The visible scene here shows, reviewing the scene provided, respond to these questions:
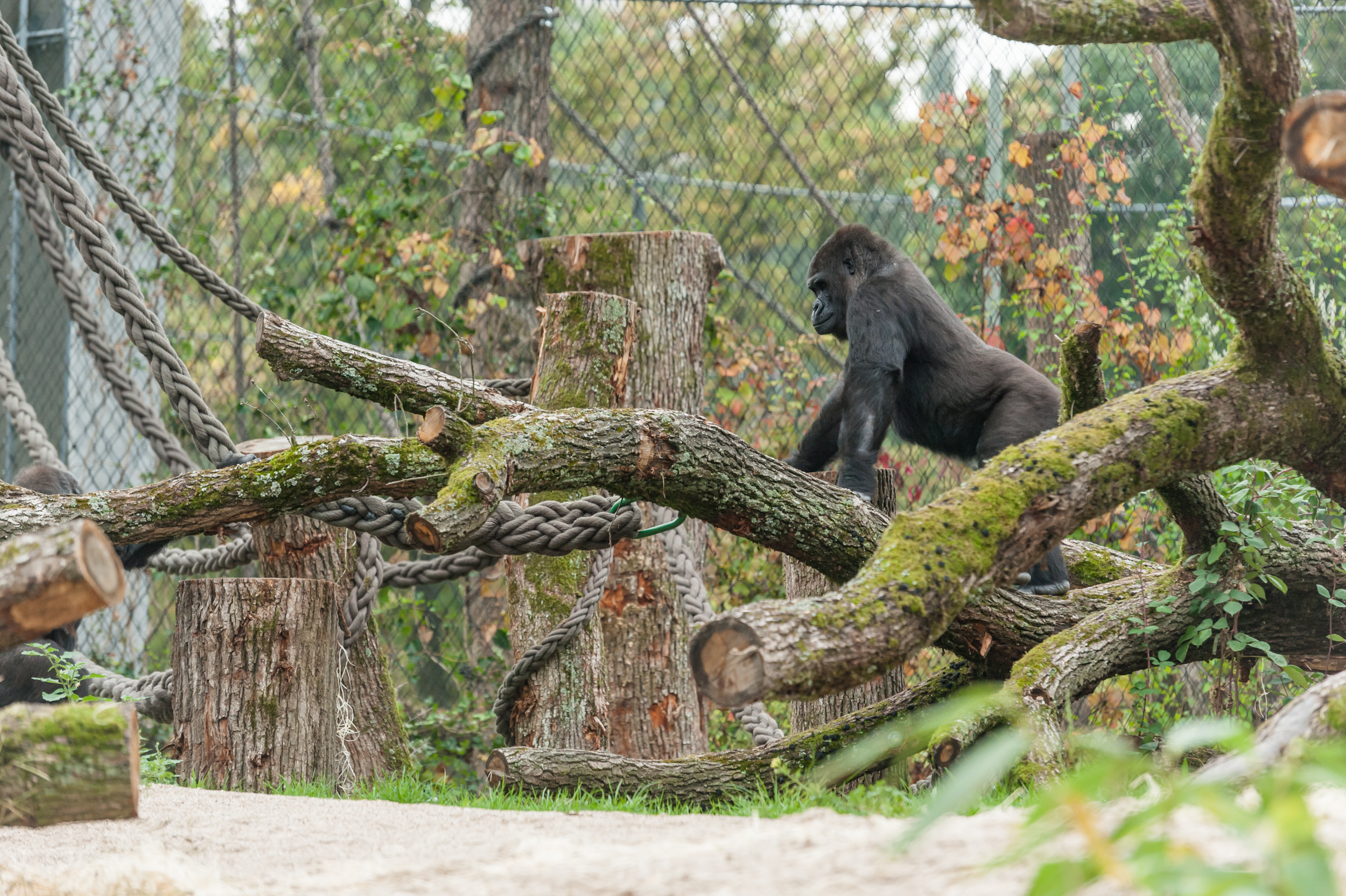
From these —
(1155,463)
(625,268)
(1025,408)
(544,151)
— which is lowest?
(1155,463)

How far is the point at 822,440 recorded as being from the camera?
203 inches

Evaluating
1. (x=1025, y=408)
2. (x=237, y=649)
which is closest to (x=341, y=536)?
(x=237, y=649)

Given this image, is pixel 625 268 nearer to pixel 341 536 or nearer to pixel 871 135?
pixel 341 536

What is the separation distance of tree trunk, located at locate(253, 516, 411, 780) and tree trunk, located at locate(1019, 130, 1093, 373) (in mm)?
3814

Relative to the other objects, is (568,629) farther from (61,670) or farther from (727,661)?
(727,661)

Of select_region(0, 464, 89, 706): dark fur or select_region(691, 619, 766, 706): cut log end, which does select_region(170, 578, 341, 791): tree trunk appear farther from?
select_region(691, 619, 766, 706): cut log end

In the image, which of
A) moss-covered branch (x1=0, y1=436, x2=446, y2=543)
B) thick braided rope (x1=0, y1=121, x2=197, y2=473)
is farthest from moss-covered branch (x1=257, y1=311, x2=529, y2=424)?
thick braided rope (x1=0, y1=121, x2=197, y2=473)

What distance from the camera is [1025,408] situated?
457cm

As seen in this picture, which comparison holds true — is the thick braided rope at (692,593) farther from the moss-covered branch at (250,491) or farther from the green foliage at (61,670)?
the green foliage at (61,670)

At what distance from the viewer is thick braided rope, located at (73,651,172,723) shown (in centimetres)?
432

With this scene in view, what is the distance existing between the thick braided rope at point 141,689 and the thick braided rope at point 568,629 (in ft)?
4.27

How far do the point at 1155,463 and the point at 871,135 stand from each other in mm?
4841

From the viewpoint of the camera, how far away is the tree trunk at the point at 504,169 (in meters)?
7.04

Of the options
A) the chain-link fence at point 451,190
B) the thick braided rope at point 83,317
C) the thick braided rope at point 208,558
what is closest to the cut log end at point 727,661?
the thick braided rope at point 83,317
